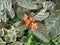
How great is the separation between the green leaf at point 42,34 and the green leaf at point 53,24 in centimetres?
3

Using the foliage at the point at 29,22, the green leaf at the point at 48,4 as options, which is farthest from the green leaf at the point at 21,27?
the green leaf at the point at 48,4

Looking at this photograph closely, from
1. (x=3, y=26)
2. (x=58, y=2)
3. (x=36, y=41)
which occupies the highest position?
(x=58, y=2)

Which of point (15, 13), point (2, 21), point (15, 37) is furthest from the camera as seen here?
point (15, 13)

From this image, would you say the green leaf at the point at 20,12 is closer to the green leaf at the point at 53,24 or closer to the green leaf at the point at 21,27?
the green leaf at the point at 21,27

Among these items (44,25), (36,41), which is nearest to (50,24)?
(44,25)

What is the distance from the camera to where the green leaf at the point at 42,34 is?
176cm

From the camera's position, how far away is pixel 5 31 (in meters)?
1.73

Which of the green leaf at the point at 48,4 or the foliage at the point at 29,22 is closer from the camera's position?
the foliage at the point at 29,22

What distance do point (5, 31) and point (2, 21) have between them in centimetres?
14

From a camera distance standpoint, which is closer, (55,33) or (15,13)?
(55,33)

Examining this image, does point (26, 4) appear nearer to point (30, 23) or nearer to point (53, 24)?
point (30, 23)

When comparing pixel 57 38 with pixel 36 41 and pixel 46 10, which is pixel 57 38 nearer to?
pixel 36 41

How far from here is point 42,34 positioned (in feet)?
5.88

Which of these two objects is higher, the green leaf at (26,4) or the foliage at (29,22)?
the green leaf at (26,4)
